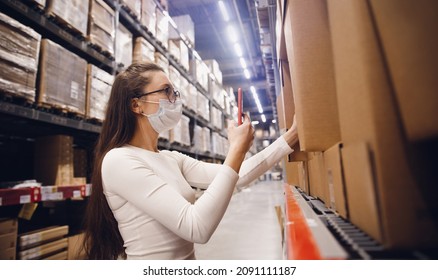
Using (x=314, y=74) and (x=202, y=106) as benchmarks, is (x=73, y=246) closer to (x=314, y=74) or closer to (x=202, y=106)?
(x=314, y=74)

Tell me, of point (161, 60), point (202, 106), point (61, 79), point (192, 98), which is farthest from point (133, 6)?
point (202, 106)

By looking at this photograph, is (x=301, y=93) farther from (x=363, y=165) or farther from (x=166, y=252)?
(x=166, y=252)

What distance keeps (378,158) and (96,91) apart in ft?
7.08

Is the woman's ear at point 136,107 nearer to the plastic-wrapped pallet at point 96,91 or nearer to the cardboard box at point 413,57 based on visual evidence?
the cardboard box at point 413,57

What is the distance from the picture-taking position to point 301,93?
2.67 feet

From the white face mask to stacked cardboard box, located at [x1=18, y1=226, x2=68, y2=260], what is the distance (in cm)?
123

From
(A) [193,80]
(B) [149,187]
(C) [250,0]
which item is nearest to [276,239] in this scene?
(B) [149,187]

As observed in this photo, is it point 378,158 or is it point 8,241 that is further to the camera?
point 8,241

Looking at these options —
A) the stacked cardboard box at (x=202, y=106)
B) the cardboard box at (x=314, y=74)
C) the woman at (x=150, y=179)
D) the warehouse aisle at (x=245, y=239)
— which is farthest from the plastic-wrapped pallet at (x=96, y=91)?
the stacked cardboard box at (x=202, y=106)

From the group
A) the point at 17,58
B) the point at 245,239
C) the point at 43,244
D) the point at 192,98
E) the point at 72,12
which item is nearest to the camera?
the point at 17,58

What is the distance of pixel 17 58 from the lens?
1.51 meters

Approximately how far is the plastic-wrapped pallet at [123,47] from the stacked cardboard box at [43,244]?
156cm

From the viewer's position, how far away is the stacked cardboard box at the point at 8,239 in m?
1.49
